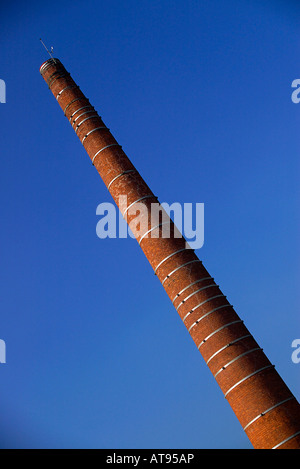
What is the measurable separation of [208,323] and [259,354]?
2.00 metres

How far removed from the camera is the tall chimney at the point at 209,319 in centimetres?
1410

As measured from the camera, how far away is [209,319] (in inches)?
625

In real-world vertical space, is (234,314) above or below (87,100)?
below

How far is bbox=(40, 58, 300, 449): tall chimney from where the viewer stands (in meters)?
14.1

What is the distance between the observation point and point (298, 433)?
13.7 m

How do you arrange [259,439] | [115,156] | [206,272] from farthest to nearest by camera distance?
[115,156] < [206,272] < [259,439]

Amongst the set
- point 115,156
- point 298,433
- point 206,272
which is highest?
point 115,156
